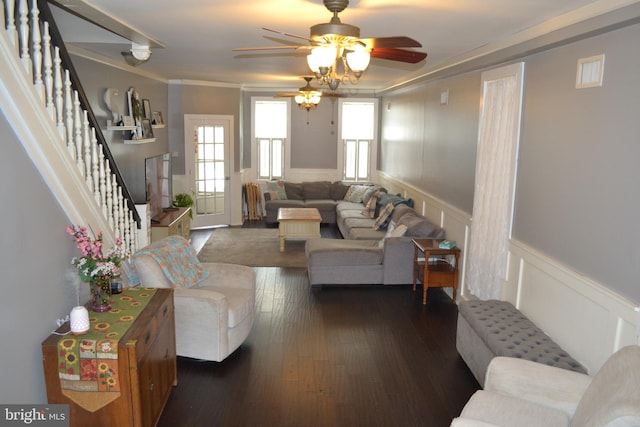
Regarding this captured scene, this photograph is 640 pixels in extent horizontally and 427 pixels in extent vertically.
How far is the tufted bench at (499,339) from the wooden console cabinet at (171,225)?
161 inches

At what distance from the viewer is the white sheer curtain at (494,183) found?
181 inches

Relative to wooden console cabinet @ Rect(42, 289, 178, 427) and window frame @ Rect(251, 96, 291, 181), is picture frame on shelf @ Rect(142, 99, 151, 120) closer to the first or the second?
window frame @ Rect(251, 96, 291, 181)

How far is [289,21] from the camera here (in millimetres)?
3865

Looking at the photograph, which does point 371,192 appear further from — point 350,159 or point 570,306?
point 570,306

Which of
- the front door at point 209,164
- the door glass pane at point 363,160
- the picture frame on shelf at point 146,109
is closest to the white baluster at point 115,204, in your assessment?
the picture frame on shelf at point 146,109

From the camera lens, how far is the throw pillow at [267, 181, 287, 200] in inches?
409

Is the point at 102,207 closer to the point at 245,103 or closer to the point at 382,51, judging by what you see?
the point at 382,51

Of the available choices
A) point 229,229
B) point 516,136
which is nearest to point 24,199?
point 516,136

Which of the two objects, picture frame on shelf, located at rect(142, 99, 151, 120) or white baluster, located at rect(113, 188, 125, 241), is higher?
picture frame on shelf, located at rect(142, 99, 151, 120)

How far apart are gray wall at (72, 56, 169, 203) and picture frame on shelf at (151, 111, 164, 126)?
8 centimetres

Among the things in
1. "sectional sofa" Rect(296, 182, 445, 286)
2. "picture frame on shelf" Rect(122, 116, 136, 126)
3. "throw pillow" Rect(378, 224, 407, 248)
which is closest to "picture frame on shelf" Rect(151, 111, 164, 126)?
"picture frame on shelf" Rect(122, 116, 136, 126)

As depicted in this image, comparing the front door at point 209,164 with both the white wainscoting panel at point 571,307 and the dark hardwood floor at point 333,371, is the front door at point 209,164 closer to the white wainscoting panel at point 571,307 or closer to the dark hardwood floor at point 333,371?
the dark hardwood floor at point 333,371

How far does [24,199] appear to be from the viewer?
280 cm

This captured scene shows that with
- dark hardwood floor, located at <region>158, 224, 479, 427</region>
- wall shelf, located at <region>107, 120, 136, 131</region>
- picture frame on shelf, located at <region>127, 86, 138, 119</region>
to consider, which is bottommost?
dark hardwood floor, located at <region>158, 224, 479, 427</region>
